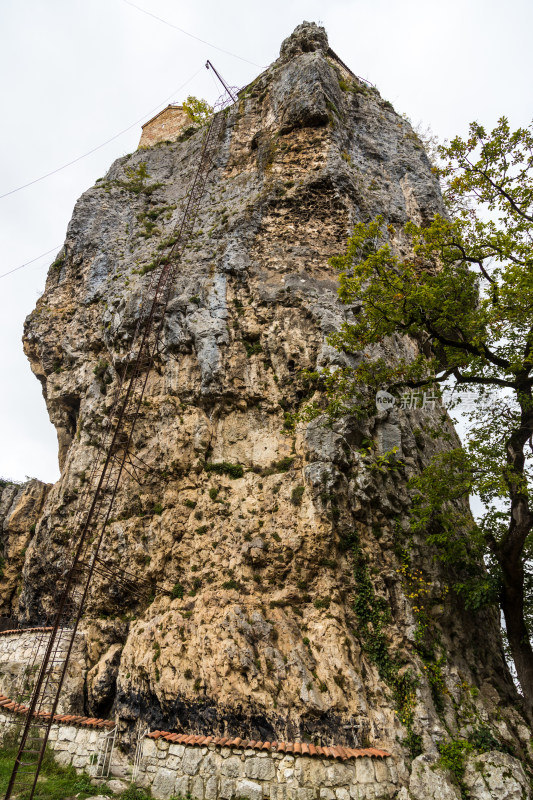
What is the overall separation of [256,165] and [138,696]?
62.7 feet

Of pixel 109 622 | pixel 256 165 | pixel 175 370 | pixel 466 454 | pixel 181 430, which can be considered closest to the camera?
pixel 466 454

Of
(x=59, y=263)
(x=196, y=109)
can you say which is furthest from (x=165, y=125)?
(x=59, y=263)

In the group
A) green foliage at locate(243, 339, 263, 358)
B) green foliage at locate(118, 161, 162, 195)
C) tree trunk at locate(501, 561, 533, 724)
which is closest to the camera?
tree trunk at locate(501, 561, 533, 724)

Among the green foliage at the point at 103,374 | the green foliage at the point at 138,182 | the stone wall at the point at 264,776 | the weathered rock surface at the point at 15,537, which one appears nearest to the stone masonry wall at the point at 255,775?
the stone wall at the point at 264,776

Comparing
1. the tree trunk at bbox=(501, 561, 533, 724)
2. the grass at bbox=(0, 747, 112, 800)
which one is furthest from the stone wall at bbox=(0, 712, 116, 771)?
the tree trunk at bbox=(501, 561, 533, 724)

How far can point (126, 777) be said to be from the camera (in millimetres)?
10281

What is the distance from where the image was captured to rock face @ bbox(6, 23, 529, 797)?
34.3ft

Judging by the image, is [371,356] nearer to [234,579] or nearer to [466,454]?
[466,454]

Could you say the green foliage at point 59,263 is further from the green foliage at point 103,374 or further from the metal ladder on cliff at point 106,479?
the green foliage at point 103,374

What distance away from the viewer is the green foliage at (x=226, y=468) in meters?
13.6

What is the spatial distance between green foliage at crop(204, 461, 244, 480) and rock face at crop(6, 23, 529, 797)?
3.4 inches

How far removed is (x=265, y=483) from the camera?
13102 millimetres

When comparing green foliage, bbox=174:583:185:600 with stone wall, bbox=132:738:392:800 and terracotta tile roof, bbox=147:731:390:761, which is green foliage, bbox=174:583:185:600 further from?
stone wall, bbox=132:738:392:800

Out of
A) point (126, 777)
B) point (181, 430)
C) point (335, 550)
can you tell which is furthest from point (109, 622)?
point (335, 550)
